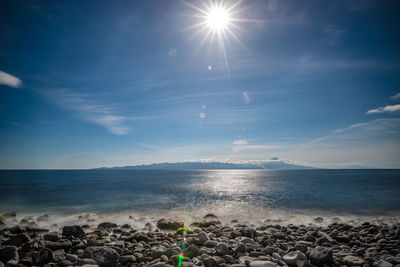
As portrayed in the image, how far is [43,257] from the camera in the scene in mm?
7289

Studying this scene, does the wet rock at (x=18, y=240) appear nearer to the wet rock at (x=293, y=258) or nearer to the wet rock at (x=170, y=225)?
the wet rock at (x=170, y=225)

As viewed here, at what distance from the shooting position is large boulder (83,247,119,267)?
7.13 meters

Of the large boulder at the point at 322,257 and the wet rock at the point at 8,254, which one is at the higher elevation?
the wet rock at the point at 8,254

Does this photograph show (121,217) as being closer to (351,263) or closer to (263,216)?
(263,216)

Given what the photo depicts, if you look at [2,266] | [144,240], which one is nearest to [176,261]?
[144,240]

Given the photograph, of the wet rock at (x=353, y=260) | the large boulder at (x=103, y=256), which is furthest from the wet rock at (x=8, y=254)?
the wet rock at (x=353, y=260)

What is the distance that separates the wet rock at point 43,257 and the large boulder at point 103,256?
1377 mm

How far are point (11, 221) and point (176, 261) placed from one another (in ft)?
69.7

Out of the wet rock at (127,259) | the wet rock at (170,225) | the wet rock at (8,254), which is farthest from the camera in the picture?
the wet rock at (170,225)

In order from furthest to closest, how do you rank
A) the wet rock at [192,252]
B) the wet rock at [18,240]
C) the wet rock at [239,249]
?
the wet rock at [18,240]
the wet rock at [239,249]
the wet rock at [192,252]

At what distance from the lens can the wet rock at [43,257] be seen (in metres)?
7.13

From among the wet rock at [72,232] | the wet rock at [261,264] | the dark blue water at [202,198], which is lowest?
the dark blue water at [202,198]

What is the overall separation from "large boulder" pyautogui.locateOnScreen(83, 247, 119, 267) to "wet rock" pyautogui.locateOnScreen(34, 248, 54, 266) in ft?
4.52

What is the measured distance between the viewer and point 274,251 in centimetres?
846
